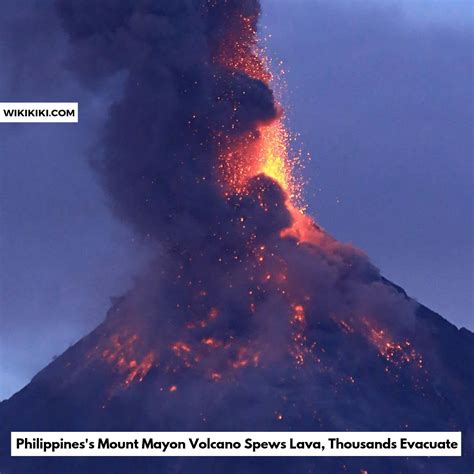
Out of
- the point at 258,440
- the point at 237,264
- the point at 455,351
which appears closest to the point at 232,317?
the point at 237,264

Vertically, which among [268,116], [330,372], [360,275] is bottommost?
[330,372]

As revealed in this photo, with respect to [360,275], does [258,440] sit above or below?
below
